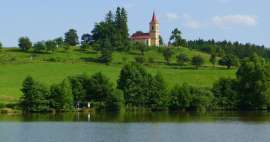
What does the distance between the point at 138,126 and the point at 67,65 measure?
99278 millimetres

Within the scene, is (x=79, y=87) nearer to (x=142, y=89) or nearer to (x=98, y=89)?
(x=98, y=89)

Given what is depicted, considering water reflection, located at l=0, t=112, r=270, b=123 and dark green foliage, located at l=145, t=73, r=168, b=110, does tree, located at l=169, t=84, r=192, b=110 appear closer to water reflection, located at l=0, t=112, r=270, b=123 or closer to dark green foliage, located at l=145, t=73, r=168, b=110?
dark green foliage, located at l=145, t=73, r=168, b=110

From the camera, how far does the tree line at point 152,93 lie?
400ft

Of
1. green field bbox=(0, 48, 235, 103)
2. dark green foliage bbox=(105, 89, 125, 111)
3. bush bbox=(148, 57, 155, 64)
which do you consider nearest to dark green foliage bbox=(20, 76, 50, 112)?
dark green foliage bbox=(105, 89, 125, 111)

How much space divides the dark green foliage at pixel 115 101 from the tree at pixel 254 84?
25.5 metres

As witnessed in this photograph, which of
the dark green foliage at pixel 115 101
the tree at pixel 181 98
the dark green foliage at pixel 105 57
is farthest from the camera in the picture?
the dark green foliage at pixel 105 57

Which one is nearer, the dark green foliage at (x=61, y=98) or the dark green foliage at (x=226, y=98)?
the dark green foliage at (x=61, y=98)

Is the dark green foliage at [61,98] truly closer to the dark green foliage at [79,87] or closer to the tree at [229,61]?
the dark green foliage at [79,87]

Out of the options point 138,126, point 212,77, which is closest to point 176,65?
point 212,77

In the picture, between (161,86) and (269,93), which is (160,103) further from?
(269,93)

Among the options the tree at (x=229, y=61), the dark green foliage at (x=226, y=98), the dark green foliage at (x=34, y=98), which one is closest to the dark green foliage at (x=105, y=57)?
the tree at (x=229, y=61)

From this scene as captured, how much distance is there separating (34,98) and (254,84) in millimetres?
45324

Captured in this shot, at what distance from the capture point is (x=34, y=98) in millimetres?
118688

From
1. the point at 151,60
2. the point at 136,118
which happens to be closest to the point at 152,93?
the point at 136,118
